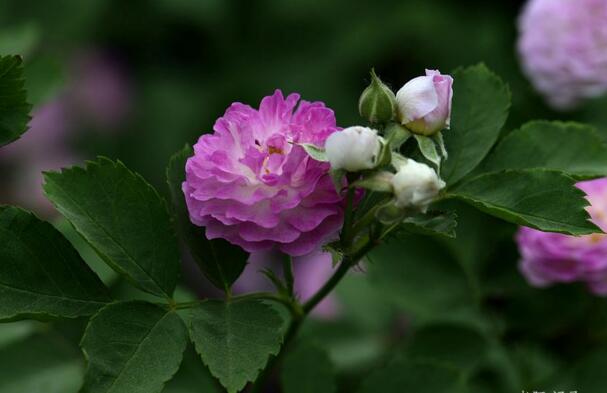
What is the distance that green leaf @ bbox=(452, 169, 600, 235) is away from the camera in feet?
2.73

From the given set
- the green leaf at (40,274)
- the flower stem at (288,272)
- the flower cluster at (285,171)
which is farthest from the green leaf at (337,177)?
the green leaf at (40,274)

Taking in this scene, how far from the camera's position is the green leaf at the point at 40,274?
82cm

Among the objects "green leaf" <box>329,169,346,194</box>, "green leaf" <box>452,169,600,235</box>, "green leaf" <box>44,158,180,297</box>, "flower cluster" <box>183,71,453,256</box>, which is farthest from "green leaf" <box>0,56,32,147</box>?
"green leaf" <box>452,169,600,235</box>

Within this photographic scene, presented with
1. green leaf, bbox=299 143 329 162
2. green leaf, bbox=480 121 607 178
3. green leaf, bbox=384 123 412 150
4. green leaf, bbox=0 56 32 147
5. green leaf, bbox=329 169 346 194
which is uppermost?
green leaf, bbox=0 56 32 147

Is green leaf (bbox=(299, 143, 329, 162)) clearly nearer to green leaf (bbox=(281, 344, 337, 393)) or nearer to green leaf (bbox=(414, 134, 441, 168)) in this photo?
green leaf (bbox=(414, 134, 441, 168))

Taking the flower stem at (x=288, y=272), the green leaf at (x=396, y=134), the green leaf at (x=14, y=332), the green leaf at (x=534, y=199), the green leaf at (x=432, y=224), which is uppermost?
the green leaf at (x=396, y=134)

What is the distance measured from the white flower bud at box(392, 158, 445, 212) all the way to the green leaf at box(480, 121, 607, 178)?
26cm

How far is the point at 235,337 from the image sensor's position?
0.81 metres

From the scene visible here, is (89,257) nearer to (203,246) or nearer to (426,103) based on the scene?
(203,246)

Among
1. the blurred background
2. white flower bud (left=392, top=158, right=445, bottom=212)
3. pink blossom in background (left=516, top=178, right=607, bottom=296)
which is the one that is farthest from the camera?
the blurred background

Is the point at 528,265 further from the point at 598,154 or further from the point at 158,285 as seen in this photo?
the point at 158,285

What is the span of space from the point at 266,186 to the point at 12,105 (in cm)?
25

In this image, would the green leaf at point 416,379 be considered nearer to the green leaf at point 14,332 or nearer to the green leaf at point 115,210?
the green leaf at point 115,210

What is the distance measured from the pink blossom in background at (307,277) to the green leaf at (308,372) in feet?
1.03
